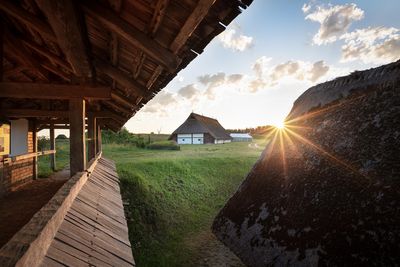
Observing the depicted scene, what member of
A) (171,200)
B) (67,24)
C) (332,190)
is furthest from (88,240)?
(171,200)

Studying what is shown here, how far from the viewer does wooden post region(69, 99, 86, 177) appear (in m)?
5.07

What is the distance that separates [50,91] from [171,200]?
11.5m

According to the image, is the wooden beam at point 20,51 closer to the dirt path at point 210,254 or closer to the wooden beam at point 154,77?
the wooden beam at point 154,77

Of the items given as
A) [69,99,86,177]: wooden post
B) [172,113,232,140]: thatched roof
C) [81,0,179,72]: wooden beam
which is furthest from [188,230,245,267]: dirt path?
[172,113,232,140]: thatched roof

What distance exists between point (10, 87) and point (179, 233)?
32.3 ft

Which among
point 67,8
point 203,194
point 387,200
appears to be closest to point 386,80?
point 387,200

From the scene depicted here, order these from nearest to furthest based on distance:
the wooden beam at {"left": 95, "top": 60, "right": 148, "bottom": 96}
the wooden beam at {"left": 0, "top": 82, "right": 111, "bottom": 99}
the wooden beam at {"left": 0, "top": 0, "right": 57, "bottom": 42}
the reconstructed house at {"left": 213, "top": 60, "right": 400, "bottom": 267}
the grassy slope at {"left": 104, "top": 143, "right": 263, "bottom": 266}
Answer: the reconstructed house at {"left": 213, "top": 60, "right": 400, "bottom": 267}, the wooden beam at {"left": 0, "top": 0, "right": 57, "bottom": 42}, the wooden beam at {"left": 0, "top": 82, "right": 111, "bottom": 99}, the wooden beam at {"left": 95, "top": 60, "right": 148, "bottom": 96}, the grassy slope at {"left": 104, "top": 143, "right": 263, "bottom": 266}

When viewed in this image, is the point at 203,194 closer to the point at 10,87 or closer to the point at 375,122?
the point at 10,87

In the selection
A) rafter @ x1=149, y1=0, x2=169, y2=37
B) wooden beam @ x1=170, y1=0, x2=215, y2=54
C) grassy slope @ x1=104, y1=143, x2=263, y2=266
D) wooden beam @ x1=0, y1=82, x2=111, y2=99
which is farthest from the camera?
grassy slope @ x1=104, y1=143, x2=263, y2=266

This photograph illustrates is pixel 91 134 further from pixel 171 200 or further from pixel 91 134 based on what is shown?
pixel 171 200

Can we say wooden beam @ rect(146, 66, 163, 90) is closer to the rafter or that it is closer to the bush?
the rafter

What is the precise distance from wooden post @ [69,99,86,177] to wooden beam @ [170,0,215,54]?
2.83 meters

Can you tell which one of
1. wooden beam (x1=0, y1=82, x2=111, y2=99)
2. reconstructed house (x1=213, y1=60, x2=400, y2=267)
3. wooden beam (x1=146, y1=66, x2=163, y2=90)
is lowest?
reconstructed house (x1=213, y1=60, x2=400, y2=267)

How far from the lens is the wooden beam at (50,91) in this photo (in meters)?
4.74
